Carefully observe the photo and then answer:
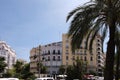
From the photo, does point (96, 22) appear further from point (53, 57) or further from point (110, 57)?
point (53, 57)

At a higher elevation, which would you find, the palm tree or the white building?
the white building

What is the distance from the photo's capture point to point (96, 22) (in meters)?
21.0

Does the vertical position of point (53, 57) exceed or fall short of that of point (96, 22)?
it exceeds it

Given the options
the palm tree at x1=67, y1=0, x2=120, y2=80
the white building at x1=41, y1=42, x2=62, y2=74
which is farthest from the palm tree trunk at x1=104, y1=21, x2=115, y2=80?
the white building at x1=41, y1=42, x2=62, y2=74

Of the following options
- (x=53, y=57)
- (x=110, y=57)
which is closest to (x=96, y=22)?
(x=110, y=57)

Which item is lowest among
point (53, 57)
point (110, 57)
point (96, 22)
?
point (110, 57)

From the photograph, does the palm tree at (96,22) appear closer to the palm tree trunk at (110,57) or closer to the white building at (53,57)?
the palm tree trunk at (110,57)

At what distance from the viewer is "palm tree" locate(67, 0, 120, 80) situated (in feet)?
65.7

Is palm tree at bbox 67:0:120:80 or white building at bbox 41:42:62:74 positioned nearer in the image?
palm tree at bbox 67:0:120:80

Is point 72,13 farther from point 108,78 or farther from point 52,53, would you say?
point 52,53

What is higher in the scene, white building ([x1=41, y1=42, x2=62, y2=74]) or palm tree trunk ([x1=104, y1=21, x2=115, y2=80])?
white building ([x1=41, y1=42, x2=62, y2=74])

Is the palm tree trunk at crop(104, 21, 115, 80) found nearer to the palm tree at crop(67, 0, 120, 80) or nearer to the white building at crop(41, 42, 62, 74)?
Result: the palm tree at crop(67, 0, 120, 80)

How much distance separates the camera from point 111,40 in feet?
68.0

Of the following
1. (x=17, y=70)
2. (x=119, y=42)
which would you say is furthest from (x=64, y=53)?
(x=119, y=42)
